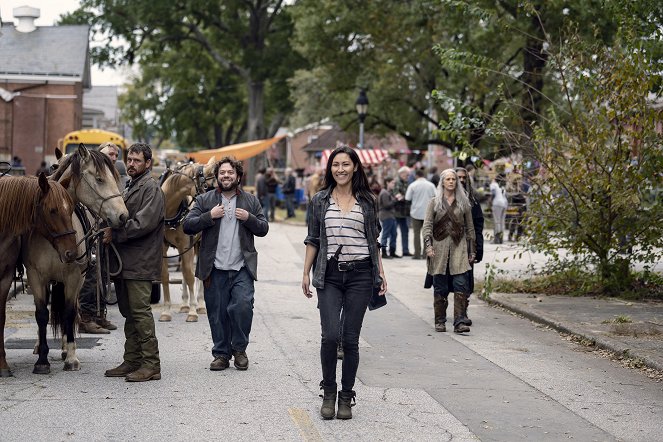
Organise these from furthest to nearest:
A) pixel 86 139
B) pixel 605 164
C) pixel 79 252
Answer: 1. pixel 86 139
2. pixel 605 164
3. pixel 79 252

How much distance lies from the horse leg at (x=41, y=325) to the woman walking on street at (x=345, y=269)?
9.25ft

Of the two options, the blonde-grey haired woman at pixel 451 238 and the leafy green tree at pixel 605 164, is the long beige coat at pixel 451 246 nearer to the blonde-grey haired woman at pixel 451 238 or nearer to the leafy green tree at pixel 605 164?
the blonde-grey haired woman at pixel 451 238

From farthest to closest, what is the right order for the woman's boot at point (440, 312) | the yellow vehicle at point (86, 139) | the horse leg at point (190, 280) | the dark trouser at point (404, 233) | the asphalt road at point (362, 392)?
the yellow vehicle at point (86, 139), the dark trouser at point (404, 233), the horse leg at point (190, 280), the woman's boot at point (440, 312), the asphalt road at point (362, 392)

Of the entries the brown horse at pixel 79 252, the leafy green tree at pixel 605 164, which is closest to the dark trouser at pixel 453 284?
the leafy green tree at pixel 605 164

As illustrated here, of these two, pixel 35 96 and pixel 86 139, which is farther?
pixel 35 96

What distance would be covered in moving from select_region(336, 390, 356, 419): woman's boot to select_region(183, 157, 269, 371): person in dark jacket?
6.83ft

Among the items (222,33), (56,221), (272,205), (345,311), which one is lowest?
(345,311)

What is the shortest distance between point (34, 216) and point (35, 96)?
135ft

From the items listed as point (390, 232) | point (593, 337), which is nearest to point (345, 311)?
point (593, 337)

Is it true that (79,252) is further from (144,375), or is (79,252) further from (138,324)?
(144,375)

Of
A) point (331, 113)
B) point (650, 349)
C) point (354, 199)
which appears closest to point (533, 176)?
point (650, 349)

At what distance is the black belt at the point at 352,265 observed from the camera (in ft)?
25.8

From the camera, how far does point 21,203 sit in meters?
9.29

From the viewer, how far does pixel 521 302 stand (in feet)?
50.8
